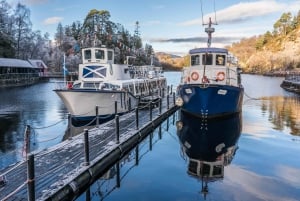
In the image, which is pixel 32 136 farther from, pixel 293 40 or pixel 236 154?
pixel 293 40

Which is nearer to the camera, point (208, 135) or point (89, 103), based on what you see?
point (208, 135)

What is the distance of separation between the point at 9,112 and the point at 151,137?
1529cm

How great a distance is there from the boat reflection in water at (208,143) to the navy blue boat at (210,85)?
32.6 inches

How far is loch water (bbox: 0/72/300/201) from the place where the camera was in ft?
36.0

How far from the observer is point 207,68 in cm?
2512

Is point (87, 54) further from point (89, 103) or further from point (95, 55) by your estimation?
point (89, 103)

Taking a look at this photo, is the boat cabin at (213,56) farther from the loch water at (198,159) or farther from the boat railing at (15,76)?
the boat railing at (15,76)

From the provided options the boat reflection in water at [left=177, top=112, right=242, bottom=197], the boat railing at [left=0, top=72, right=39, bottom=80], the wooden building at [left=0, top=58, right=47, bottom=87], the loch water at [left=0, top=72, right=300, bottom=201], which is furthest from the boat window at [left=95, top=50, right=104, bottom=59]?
the boat railing at [left=0, top=72, right=39, bottom=80]

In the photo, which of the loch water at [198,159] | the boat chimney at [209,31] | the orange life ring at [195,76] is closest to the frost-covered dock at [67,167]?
the loch water at [198,159]

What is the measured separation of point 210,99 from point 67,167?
13.2 meters

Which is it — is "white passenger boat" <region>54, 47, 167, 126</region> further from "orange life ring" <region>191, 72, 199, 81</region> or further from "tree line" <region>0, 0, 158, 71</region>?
"tree line" <region>0, 0, 158, 71</region>

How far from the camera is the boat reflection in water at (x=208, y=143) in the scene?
13.3 meters

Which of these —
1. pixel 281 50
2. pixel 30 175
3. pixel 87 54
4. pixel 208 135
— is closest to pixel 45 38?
pixel 281 50

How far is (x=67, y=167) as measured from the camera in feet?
36.7
